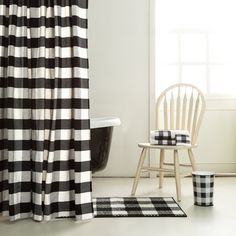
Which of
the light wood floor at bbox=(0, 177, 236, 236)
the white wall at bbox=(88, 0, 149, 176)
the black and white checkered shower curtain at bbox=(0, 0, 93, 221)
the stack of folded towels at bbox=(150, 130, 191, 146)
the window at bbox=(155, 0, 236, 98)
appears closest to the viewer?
the light wood floor at bbox=(0, 177, 236, 236)

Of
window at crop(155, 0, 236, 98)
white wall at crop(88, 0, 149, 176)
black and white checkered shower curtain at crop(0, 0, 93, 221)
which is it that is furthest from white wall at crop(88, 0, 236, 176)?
black and white checkered shower curtain at crop(0, 0, 93, 221)

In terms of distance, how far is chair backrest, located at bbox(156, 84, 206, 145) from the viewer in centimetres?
370

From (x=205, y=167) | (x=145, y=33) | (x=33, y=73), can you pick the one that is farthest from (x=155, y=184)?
(x=33, y=73)

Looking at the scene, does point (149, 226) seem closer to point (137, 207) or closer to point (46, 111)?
point (137, 207)

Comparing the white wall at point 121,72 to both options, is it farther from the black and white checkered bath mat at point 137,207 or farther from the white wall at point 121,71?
the black and white checkered bath mat at point 137,207

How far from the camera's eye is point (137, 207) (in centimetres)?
281

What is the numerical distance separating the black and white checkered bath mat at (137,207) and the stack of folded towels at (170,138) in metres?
0.43

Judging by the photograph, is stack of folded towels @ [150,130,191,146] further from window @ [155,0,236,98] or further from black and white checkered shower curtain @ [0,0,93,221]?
window @ [155,0,236,98]

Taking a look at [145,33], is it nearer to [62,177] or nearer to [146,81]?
[146,81]

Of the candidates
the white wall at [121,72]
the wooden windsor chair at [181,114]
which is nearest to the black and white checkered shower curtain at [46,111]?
the wooden windsor chair at [181,114]

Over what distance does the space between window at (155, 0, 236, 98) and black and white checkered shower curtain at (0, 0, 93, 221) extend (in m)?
2.05

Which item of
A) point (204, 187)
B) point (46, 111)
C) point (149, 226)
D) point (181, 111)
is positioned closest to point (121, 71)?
point (181, 111)

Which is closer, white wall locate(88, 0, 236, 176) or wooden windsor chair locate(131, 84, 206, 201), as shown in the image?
wooden windsor chair locate(131, 84, 206, 201)

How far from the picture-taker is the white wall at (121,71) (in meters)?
4.21
